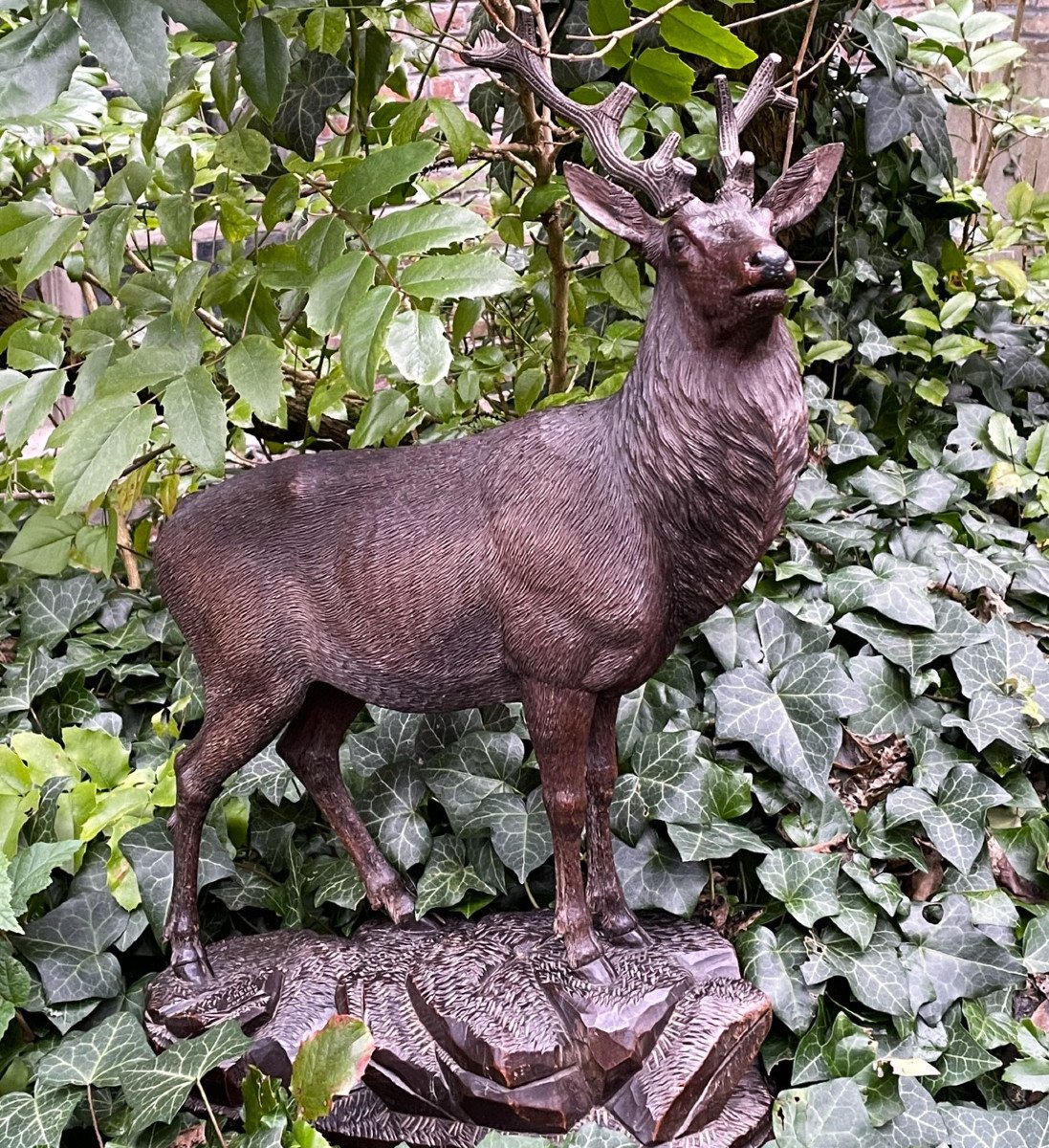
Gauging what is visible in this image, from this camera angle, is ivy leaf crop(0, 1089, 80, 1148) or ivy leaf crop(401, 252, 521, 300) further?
ivy leaf crop(0, 1089, 80, 1148)

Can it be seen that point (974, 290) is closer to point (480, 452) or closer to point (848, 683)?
point (848, 683)

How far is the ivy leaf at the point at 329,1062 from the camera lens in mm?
1212

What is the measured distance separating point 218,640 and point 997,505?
1.85m

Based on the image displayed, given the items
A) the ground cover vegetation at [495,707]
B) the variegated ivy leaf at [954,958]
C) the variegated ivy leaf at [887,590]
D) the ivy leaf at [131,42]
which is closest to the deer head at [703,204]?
the ground cover vegetation at [495,707]

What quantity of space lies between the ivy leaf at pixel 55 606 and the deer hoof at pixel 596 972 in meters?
1.42

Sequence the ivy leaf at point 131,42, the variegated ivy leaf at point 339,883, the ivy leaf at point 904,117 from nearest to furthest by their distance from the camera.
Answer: the ivy leaf at point 131,42
the variegated ivy leaf at point 339,883
the ivy leaf at point 904,117

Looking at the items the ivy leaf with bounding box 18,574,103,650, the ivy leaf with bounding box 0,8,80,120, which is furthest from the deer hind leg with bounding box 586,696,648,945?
the ivy leaf with bounding box 18,574,103,650

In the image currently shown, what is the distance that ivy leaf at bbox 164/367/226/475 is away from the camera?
1.11m

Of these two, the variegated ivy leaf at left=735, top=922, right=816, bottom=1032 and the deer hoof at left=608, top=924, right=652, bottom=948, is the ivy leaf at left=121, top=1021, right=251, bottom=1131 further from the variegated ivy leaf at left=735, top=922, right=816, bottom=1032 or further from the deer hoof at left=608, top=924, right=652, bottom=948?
the variegated ivy leaf at left=735, top=922, right=816, bottom=1032

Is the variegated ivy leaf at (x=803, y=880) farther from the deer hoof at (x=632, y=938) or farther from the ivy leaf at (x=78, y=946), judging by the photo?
the ivy leaf at (x=78, y=946)

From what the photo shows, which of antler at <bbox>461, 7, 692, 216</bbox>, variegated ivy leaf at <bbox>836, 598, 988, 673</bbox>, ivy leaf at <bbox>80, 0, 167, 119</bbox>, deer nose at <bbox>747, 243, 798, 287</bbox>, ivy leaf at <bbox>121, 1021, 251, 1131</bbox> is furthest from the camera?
variegated ivy leaf at <bbox>836, 598, 988, 673</bbox>

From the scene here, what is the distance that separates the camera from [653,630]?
1277 millimetres

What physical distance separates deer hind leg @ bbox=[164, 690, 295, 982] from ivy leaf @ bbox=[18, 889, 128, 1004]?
168mm

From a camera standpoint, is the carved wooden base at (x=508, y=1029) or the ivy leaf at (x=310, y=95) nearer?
the carved wooden base at (x=508, y=1029)
